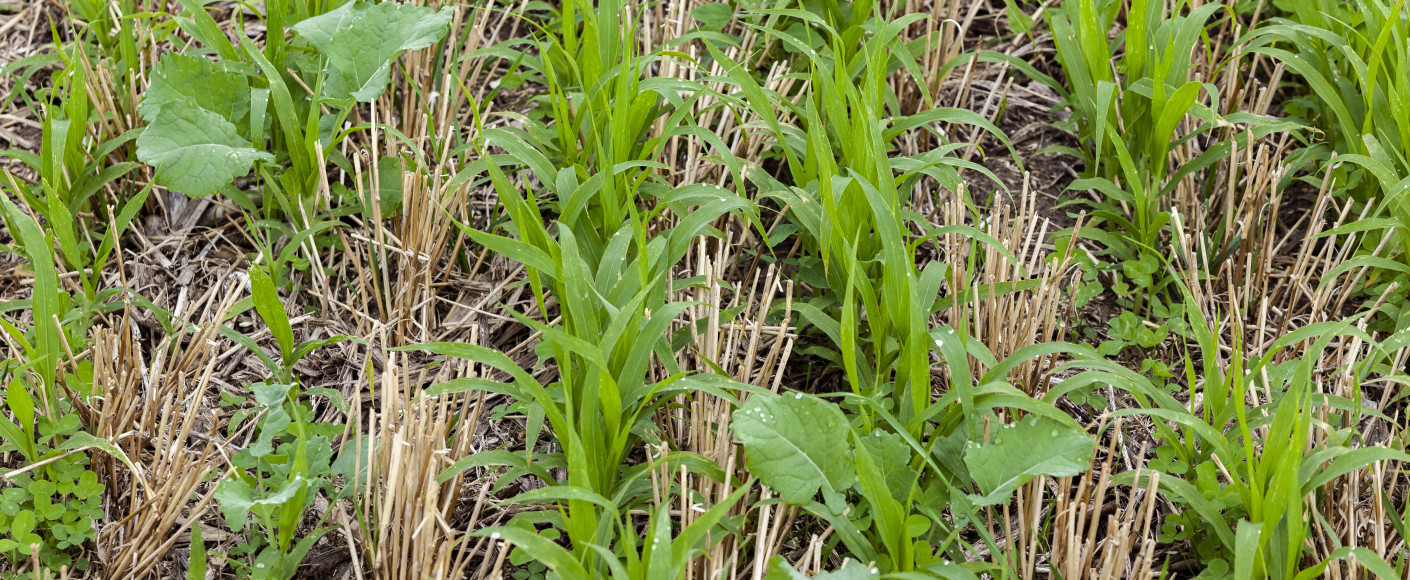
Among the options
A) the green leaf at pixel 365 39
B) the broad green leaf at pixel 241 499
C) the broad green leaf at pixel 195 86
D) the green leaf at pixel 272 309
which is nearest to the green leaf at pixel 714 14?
the green leaf at pixel 365 39

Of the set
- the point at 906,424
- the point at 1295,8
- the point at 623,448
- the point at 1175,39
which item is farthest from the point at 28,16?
the point at 1295,8

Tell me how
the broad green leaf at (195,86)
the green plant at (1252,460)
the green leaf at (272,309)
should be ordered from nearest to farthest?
the green plant at (1252,460) < the green leaf at (272,309) < the broad green leaf at (195,86)

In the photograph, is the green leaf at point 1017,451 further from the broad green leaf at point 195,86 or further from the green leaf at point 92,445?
the broad green leaf at point 195,86

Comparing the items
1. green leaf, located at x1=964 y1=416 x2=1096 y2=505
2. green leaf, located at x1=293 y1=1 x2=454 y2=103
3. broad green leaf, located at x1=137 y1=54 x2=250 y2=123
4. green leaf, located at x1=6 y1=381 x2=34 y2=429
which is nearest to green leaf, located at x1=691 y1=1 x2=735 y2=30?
green leaf, located at x1=293 y1=1 x2=454 y2=103

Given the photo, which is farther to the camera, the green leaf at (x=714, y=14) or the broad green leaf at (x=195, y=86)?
the green leaf at (x=714, y=14)

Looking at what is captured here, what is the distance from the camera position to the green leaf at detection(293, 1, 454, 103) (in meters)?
2.20

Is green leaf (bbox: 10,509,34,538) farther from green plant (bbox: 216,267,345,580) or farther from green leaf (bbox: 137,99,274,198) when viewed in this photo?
green leaf (bbox: 137,99,274,198)

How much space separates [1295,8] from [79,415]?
8.39 feet

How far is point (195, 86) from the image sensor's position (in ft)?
7.16

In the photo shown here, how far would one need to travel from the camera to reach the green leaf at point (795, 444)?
1.57m

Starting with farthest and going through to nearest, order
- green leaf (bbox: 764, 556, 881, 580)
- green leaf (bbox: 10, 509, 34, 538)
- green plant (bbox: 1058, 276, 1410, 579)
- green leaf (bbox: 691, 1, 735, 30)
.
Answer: green leaf (bbox: 691, 1, 735, 30) → green leaf (bbox: 10, 509, 34, 538) → green plant (bbox: 1058, 276, 1410, 579) → green leaf (bbox: 764, 556, 881, 580)

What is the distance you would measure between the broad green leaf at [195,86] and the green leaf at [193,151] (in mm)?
71

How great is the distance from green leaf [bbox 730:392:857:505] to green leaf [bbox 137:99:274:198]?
3.63 feet

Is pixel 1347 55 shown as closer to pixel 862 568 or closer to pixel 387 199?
pixel 862 568
